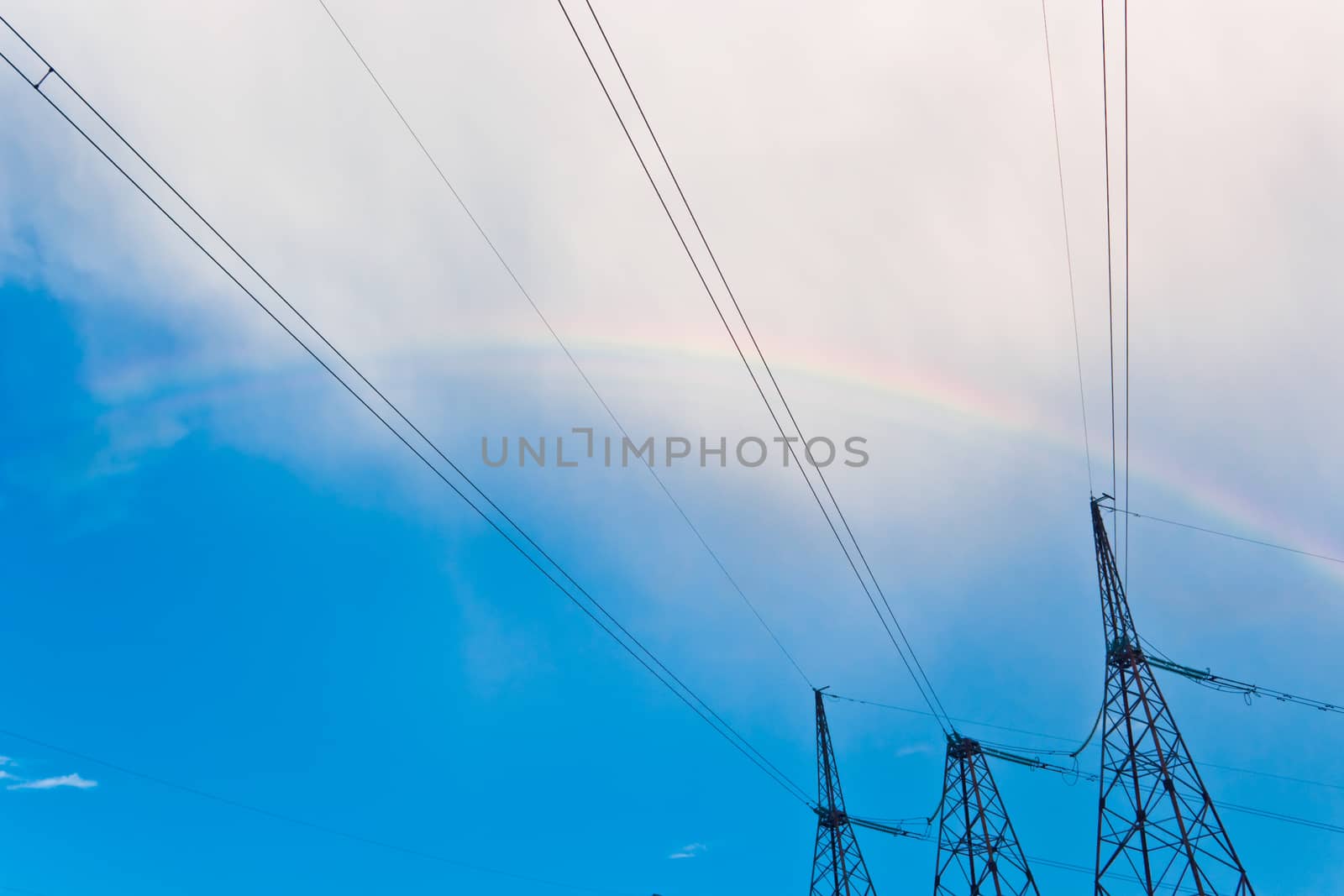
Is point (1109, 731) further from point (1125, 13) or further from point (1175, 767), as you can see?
point (1125, 13)

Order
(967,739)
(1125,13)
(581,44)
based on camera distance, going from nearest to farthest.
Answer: (581,44)
(1125,13)
(967,739)

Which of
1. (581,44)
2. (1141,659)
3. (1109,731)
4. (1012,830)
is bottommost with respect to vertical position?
(1012,830)

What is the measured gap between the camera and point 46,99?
14617 mm

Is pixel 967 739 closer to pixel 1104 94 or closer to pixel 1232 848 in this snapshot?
pixel 1232 848

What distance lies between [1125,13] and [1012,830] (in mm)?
45141

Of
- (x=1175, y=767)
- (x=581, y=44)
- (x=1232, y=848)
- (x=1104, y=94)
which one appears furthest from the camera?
(x=1175, y=767)

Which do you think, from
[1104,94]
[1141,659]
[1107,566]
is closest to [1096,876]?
[1141,659]

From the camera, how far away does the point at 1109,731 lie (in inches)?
1543

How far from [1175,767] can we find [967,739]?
17.1 meters

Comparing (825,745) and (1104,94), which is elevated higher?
(1104,94)

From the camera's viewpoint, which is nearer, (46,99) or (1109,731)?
(46,99)

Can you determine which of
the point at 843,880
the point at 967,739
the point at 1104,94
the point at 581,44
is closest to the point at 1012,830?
the point at 967,739

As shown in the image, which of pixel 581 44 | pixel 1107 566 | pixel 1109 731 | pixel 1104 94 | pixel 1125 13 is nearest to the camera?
pixel 581 44

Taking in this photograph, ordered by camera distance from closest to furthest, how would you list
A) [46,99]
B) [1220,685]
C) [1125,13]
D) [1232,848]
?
1. [46,99]
2. [1125,13]
3. [1232,848]
4. [1220,685]
